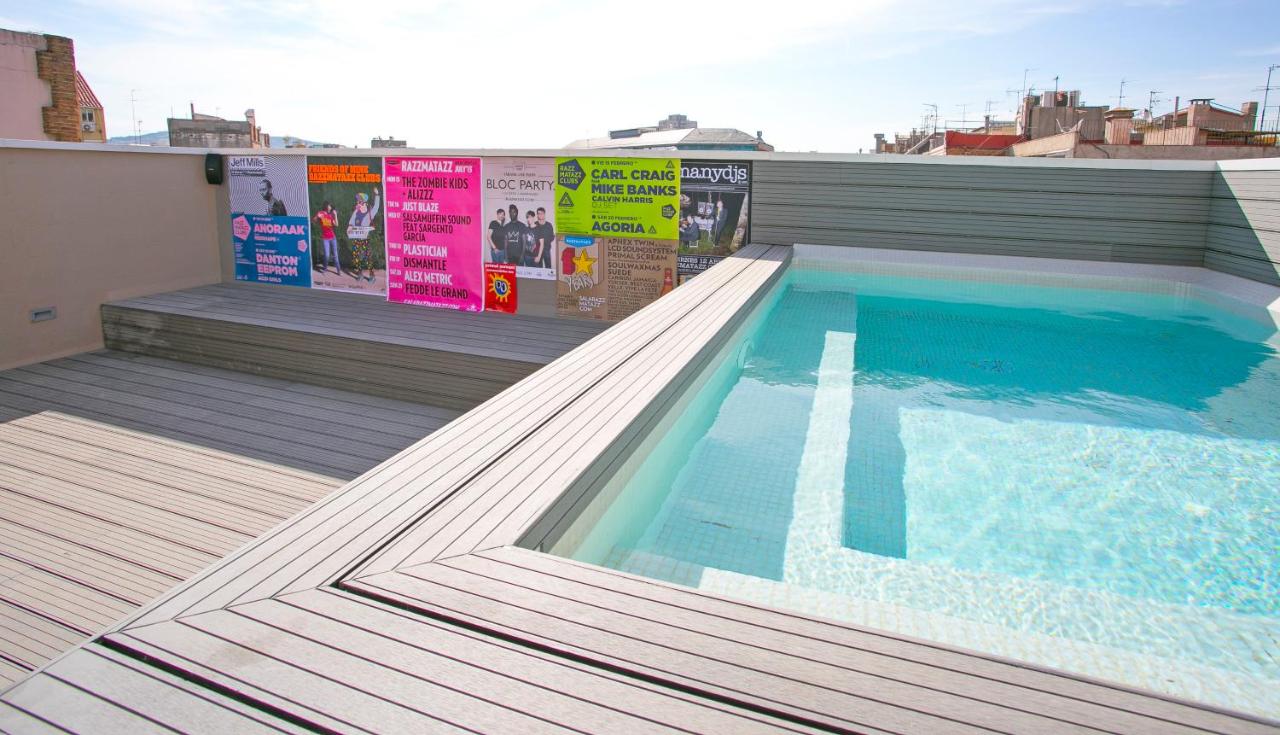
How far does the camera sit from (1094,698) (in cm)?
126

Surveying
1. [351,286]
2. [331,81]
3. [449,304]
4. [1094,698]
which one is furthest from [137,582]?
[331,81]

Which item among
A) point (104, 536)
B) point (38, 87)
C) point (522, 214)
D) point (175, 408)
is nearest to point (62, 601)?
point (104, 536)

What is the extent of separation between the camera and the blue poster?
305 inches

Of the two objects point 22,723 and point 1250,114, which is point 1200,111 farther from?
point 22,723

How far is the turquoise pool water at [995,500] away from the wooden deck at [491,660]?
16.8 inches

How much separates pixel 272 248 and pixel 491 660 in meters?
7.72

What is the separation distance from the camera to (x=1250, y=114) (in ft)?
65.1

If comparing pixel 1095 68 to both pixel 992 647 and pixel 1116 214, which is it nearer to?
pixel 1116 214

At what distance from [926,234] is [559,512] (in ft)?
18.9

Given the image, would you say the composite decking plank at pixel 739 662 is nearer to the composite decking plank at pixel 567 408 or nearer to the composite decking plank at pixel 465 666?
the composite decking plank at pixel 465 666

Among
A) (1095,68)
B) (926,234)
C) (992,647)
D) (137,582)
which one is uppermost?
(1095,68)

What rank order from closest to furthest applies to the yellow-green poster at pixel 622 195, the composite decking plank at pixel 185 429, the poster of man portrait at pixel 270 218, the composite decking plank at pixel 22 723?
the composite decking plank at pixel 22 723
the composite decking plank at pixel 185 429
the yellow-green poster at pixel 622 195
the poster of man portrait at pixel 270 218

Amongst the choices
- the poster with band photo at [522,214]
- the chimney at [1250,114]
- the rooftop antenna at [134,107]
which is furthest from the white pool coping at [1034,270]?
the rooftop antenna at [134,107]

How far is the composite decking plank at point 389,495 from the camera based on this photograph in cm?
157
